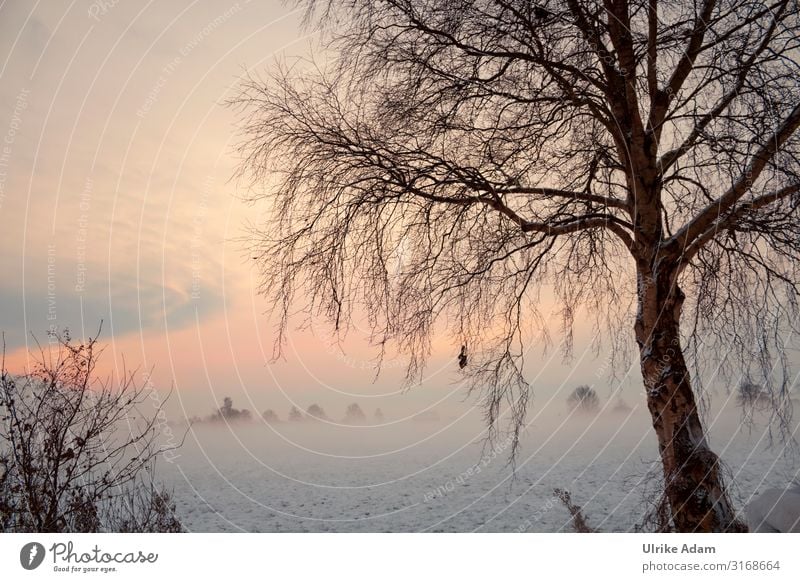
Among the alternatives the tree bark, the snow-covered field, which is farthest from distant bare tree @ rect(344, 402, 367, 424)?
the tree bark

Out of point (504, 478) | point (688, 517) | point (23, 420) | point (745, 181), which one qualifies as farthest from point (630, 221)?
point (23, 420)

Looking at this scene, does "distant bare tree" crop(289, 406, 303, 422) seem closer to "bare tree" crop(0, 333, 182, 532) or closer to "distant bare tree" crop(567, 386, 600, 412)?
"bare tree" crop(0, 333, 182, 532)

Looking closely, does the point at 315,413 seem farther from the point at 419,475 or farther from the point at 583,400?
the point at 583,400

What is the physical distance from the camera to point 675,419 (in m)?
4.84

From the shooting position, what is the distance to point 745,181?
481 centimetres

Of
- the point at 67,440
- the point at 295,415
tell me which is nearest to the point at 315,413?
the point at 295,415
